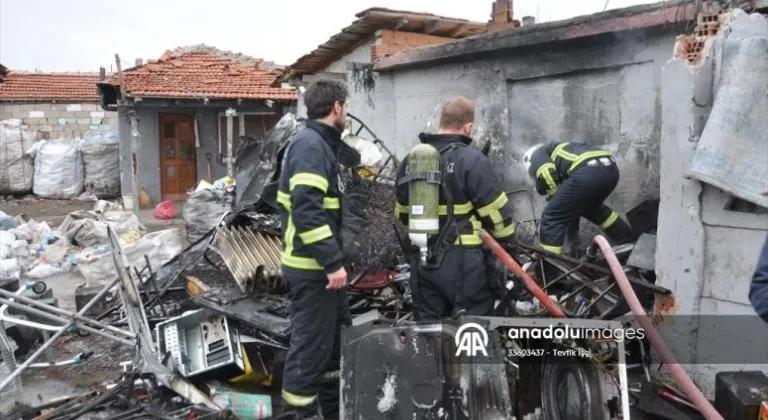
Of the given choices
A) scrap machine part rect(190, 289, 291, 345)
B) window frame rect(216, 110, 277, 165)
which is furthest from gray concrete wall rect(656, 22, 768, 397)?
window frame rect(216, 110, 277, 165)

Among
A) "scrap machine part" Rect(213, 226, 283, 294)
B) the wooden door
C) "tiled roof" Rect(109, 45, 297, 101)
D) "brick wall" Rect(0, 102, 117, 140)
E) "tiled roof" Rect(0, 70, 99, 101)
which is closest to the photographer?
"scrap machine part" Rect(213, 226, 283, 294)

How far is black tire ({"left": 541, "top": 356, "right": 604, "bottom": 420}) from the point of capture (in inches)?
111

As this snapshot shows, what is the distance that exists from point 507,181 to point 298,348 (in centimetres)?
384

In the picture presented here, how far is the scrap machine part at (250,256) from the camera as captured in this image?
15.4ft

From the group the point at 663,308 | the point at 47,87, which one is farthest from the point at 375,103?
the point at 47,87

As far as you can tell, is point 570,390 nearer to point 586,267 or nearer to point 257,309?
point 586,267

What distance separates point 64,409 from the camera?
368 cm

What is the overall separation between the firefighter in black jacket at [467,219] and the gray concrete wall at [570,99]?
2.22 metres

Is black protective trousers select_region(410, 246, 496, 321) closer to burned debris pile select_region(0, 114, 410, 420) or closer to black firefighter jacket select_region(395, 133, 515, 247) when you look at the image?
black firefighter jacket select_region(395, 133, 515, 247)

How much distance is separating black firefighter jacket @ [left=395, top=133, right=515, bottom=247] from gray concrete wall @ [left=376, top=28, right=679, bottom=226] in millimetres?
2282

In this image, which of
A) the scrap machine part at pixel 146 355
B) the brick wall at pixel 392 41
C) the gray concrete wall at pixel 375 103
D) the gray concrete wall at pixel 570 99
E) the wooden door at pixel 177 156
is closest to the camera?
the scrap machine part at pixel 146 355

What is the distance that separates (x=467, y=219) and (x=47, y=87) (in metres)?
21.2

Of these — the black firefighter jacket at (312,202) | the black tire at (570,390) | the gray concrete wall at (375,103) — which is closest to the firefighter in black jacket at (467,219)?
the black firefighter jacket at (312,202)

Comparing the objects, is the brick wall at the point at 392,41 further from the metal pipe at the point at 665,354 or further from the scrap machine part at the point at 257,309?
the metal pipe at the point at 665,354
